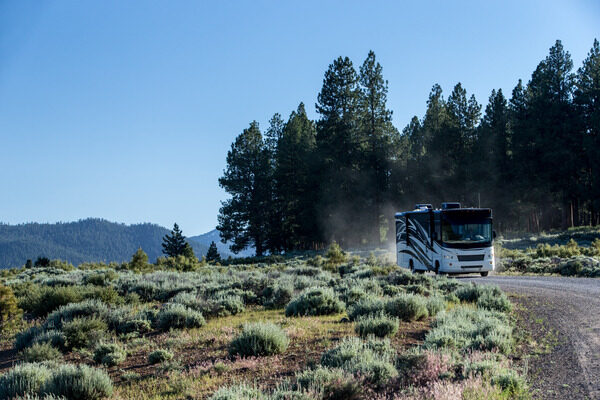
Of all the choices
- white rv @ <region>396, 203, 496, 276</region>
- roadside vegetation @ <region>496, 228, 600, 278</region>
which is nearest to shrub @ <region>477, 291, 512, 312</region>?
white rv @ <region>396, 203, 496, 276</region>

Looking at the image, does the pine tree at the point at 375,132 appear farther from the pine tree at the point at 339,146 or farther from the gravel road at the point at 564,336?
the gravel road at the point at 564,336

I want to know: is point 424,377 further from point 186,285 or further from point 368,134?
point 368,134

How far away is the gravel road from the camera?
6.04m

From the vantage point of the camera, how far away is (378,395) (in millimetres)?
5711

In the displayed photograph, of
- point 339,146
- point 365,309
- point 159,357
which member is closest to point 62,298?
point 159,357

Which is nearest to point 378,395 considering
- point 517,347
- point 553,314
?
point 517,347

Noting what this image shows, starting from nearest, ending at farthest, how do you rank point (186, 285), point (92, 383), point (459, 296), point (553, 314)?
1. point (92, 383)
2. point (553, 314)
3. point (459, 296)
4. point (186, 285)

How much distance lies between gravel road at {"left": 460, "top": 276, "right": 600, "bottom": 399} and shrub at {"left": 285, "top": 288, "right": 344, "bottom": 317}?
4.53 m

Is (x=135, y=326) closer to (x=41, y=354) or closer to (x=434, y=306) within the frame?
(x=41, y=354)

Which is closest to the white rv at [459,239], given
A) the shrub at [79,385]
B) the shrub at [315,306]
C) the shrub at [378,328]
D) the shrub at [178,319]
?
the shrub at [315,306]

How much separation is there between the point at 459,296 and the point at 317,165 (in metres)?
41.4

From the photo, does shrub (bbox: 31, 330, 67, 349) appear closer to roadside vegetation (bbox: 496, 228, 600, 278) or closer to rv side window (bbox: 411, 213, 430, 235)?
rv side window (bbox: 411, 213, 430, 235)

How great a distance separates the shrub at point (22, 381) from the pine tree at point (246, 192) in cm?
4860

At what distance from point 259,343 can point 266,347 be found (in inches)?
6.7
